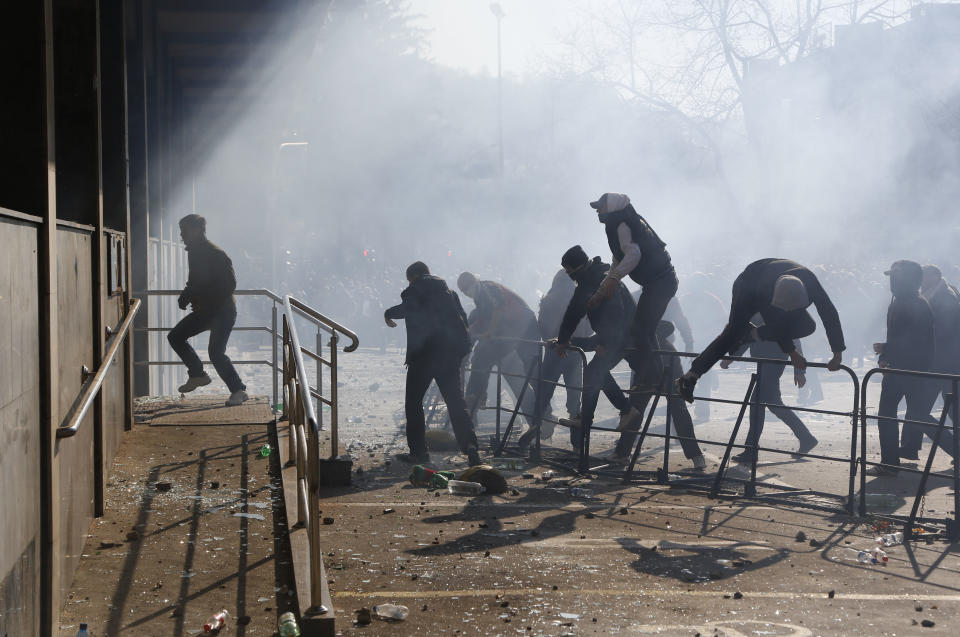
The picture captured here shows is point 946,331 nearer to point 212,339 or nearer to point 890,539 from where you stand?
point 890,539

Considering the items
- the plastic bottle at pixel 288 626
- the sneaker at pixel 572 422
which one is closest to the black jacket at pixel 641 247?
the sneaker at pixel 572 422

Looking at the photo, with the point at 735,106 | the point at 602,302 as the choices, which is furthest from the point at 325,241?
the point at 602,302

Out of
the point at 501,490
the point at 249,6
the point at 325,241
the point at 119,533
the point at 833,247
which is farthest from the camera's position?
the point at 325,241

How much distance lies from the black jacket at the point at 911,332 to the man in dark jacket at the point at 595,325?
2.33 meters

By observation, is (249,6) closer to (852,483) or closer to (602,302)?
(602,302)

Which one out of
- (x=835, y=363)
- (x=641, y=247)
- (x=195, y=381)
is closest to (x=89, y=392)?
(x=641, y=247)

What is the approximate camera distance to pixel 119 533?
519cm

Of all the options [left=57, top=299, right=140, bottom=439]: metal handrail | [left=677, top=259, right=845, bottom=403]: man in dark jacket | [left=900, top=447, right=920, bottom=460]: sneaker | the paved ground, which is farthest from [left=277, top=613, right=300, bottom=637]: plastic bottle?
[left=900, top=447, right=920, bottom=460]: sneaker

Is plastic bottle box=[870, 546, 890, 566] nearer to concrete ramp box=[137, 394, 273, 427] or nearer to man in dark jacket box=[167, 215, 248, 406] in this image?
concrete ramp box=[137, 394, 273, 427]

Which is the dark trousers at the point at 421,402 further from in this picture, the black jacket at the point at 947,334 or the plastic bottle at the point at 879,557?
the black jacket at the point at 947,334

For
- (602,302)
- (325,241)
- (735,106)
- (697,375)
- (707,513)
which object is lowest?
(707,513)

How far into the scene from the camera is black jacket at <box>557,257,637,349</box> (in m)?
8.44

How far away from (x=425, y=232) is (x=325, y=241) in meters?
6.92

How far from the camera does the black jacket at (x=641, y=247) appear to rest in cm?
803
